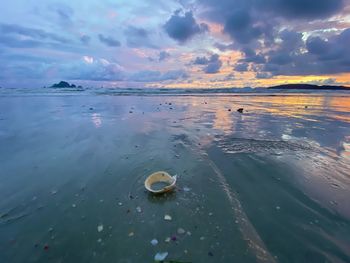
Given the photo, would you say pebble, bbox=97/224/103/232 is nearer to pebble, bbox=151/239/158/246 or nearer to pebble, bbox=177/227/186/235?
pebble, bbox=151/239/158/246

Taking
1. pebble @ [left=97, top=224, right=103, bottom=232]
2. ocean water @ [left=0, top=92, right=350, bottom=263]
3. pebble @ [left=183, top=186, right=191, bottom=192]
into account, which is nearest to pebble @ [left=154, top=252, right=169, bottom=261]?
ocean water @ [left=0, top=92, right=350, bottom=263]

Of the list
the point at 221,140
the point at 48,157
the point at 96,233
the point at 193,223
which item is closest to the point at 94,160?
the point at 48,157

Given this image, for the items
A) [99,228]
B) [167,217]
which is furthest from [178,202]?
[99,228]

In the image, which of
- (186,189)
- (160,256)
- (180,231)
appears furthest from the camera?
(186,189)

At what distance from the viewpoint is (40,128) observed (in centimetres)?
1087

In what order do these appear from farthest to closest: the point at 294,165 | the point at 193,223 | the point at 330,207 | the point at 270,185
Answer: the point at 294,165
the point at 270,185
the point at 330,207
the point at 193,223

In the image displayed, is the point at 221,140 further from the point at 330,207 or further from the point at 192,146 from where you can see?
the point at 330,207

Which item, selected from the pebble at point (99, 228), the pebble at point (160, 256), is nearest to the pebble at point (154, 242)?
the pebble at point (160, 256)

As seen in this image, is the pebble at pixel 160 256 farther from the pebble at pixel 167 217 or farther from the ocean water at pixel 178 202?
the pebble at pixel 167 217

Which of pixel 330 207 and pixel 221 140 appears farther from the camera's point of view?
pixel 221 140

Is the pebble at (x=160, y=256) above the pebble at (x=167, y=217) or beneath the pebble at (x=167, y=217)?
above

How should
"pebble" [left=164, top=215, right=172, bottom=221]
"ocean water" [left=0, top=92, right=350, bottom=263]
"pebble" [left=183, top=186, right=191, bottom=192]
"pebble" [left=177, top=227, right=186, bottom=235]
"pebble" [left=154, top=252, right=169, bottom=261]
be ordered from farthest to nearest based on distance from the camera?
"pebble" [left=183, top=186, right=191, bottom=192] < "pebble" [left=164, top=215, right=172, bottom=221] < "pebble" [left=177, top=227, right=186, bottom=235] < "ocean water" [left=0, top=92, right=350, bottom=263] < "pebble" [left=154, top=252, right=169, bottom=261]

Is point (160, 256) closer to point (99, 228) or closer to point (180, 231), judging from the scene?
point (180, 231)

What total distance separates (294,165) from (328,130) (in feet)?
20.5
